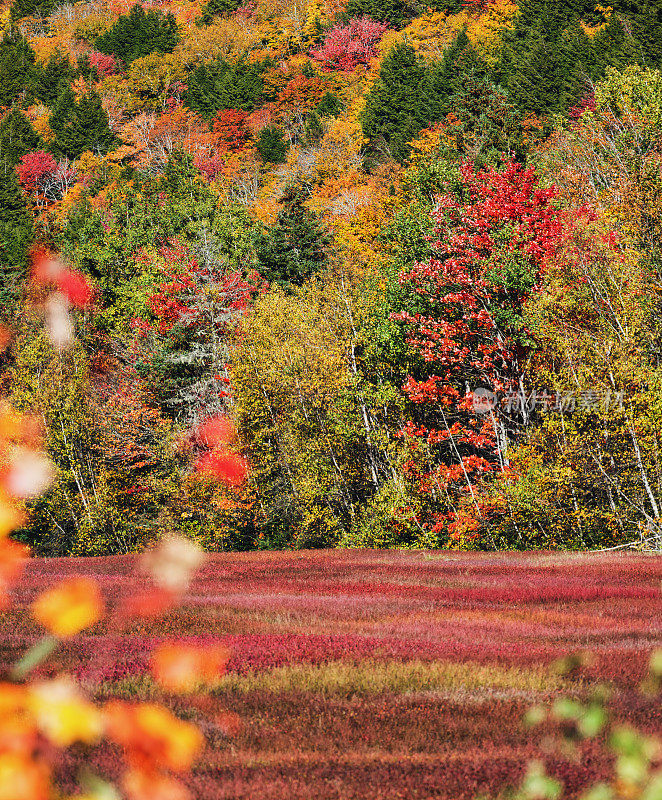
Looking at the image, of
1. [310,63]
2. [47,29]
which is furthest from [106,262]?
[47,29]

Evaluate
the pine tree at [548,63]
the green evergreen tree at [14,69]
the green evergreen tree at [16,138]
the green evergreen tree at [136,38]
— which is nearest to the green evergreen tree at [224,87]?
the green evergreen tree at [136,38]

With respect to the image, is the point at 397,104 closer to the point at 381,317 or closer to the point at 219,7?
the point at 381,317

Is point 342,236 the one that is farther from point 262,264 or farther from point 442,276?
point 442,276

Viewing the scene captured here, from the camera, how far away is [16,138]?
87.5m

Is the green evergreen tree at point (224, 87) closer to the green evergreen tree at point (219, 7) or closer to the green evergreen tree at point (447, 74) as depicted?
the green evergreen tree at point (447, 74)

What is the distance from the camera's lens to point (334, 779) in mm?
5863

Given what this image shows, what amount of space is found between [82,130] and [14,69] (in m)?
24.7

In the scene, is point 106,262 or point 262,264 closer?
point 262,264

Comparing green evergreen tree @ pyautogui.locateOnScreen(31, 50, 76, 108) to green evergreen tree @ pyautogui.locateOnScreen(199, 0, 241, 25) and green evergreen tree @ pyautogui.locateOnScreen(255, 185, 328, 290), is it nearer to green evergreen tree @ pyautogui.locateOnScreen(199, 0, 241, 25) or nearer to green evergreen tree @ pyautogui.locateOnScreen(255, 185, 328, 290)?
green evergreen tree @ pyautogui.locateOnScreen(199, 0, 241, 25)

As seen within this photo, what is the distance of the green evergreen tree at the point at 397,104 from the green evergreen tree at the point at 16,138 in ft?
113

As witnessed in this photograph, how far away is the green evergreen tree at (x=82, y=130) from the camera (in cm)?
8794

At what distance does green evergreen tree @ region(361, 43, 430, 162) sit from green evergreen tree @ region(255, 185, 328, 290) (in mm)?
18667

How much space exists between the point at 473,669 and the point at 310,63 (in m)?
98.3

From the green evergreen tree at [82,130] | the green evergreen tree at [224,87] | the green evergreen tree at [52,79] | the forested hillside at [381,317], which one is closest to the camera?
the forested hillside at [381,317]
